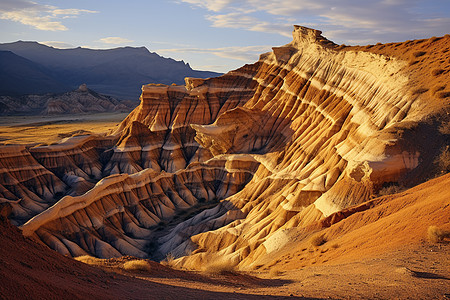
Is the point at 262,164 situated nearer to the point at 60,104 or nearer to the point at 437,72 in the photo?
the point at 437,72

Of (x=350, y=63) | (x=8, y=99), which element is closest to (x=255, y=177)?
(x=350, y=63)

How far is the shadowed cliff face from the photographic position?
85.0ft

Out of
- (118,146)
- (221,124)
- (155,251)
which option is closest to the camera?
(155,251)

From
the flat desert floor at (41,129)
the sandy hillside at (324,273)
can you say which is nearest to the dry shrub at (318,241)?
the sandy hillside at (324,273)

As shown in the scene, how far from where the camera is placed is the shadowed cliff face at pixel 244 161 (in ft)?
85.0

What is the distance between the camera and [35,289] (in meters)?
7.51

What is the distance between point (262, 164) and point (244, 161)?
13.9 feet

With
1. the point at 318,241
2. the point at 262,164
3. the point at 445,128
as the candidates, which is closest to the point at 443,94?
the point at 445,128

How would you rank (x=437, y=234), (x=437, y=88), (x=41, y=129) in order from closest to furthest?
1. (x=437, y=234)
2. (x=437, y=88)
3. (x=41, y=129)

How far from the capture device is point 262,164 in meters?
44.5

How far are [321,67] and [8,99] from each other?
6345 inches

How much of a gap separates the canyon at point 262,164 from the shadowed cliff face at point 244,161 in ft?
0.44

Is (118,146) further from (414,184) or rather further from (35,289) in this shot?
(35,289)

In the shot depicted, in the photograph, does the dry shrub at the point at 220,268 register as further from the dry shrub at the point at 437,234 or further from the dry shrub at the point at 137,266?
the dry shrub at the point at 437,234
